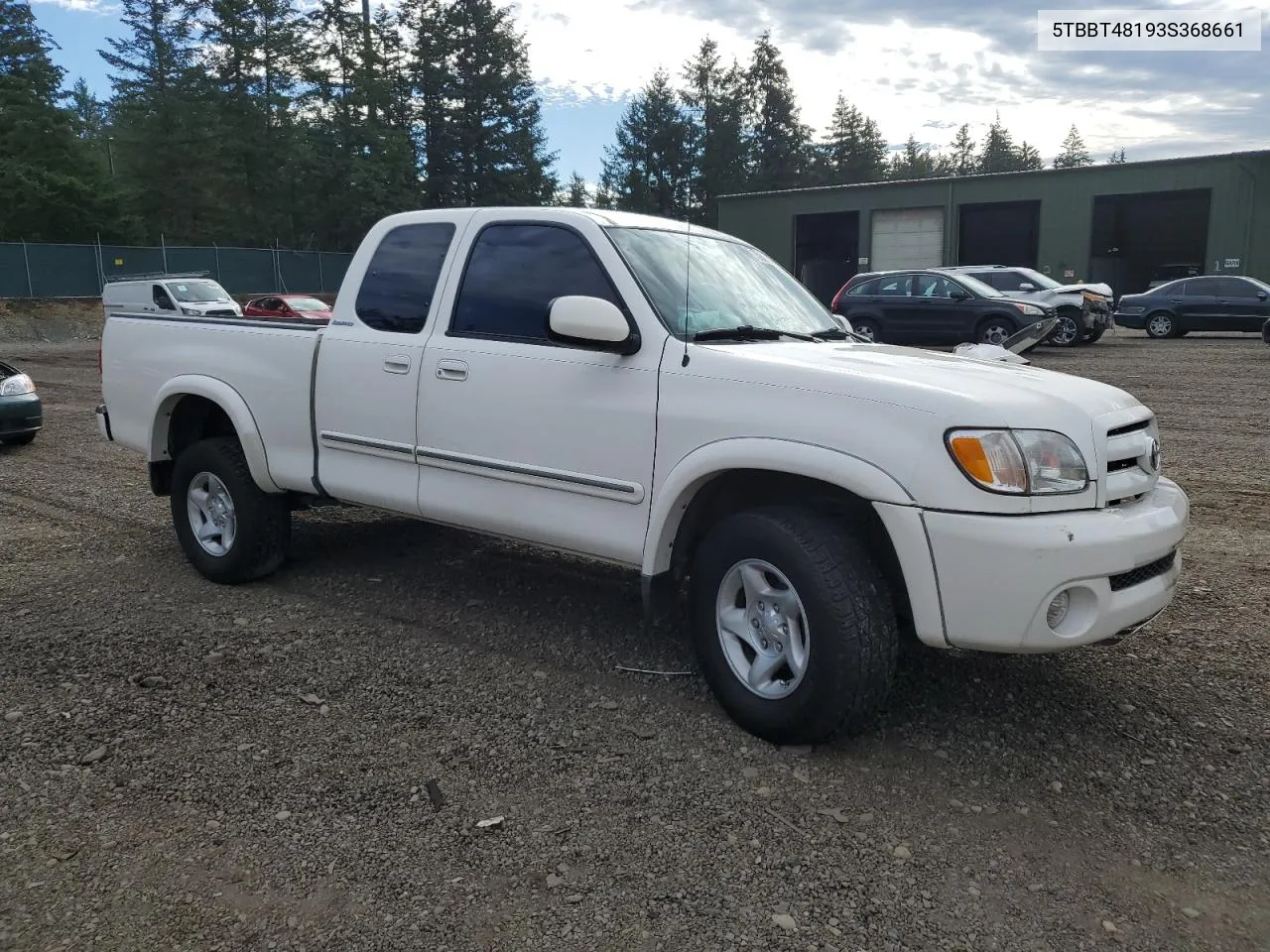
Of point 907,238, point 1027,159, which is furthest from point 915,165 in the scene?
point 907,238

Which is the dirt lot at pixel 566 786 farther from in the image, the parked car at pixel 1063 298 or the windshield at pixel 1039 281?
the windshield at pixel 1039 281

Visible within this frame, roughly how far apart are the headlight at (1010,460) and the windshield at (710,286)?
1249 millimetres

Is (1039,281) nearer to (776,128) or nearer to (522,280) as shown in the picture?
(522,280)

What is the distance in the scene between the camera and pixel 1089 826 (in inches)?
127

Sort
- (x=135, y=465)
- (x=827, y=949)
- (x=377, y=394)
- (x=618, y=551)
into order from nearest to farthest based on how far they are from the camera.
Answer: (x=827, y=949) < (x=618, y=551) < (x=377, y=394) < (x=135, y=465)

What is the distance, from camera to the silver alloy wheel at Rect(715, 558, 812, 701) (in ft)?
11.9

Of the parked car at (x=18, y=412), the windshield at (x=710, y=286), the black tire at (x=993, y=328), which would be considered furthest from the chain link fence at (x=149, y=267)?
the windshield at (x=710, y=286)

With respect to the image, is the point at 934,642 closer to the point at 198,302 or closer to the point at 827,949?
the point at 827,949

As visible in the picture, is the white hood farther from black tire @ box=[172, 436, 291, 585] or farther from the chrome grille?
black tire @ box=[172, 436, 291, 585]

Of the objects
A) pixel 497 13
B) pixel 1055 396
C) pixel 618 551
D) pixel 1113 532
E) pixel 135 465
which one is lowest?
pixel 135 465

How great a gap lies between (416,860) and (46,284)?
36.7 metres

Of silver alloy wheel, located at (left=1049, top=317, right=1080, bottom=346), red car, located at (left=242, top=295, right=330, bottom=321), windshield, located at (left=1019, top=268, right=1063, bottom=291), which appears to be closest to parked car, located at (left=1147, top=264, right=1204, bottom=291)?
windshield, located at (left=1019, top=268, right=1063, bottom=291)

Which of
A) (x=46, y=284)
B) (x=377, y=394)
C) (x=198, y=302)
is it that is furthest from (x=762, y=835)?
(x=46, y=284)

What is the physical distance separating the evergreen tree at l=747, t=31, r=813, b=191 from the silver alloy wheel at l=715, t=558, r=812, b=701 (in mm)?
73805
